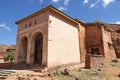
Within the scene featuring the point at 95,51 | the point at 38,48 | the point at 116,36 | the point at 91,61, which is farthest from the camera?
the point at 116,36

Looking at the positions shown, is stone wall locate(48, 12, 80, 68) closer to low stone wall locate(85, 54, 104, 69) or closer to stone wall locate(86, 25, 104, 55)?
stone wall locate(86, 25, 104, 55)

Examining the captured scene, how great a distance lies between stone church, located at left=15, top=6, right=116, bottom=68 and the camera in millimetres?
16516

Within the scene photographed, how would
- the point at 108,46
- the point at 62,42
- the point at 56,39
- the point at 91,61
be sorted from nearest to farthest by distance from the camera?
the point at 91,61 < the point at 56,39 < the point at 62,42 < the point at 108,46

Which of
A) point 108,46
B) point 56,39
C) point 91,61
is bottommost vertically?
point 91,61

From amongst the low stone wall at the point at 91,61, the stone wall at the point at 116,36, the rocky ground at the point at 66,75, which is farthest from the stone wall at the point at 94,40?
the rocky ground at the point at 66,75

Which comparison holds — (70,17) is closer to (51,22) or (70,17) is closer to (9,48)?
(51,22)

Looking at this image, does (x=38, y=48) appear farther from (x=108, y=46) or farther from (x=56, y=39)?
(x=108, y=46)

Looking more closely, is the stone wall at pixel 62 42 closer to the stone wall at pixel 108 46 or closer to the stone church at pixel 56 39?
the stone church at pixel 56 39

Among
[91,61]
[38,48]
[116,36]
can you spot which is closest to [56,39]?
[38,48]

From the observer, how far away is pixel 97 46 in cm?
2255

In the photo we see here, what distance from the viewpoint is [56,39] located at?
1714cm

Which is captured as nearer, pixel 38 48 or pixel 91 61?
pixel 91 61

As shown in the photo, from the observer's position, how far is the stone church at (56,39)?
1652 centimetres

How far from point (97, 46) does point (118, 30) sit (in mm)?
6231
